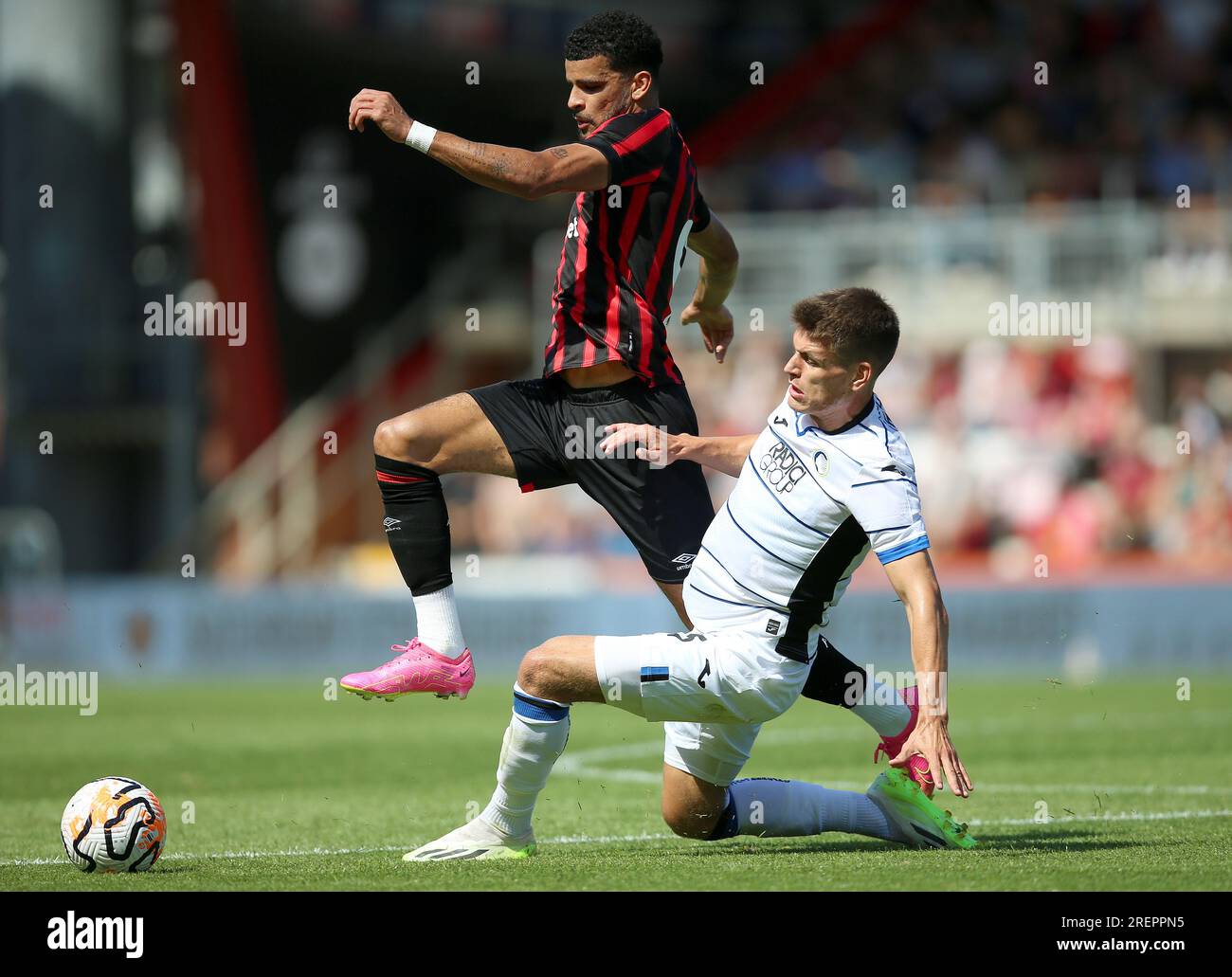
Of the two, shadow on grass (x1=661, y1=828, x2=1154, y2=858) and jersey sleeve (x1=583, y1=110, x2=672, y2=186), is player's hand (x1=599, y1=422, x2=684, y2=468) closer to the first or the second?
jersey sleeve (x1=583, y1=110, x2=672, y2=186)

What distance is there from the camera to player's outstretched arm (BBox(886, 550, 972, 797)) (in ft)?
17.8

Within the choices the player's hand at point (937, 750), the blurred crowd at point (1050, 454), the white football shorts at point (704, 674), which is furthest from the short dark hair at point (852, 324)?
the blurred crowd at point (1050, 454)

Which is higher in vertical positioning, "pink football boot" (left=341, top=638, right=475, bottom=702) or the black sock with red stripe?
the black sock with red stripe

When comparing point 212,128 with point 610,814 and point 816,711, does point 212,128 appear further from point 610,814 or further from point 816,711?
point 610,814

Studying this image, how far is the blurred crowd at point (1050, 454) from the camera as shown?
17.2 meters

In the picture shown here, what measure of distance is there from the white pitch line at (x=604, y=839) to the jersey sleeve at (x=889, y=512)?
1.92 metres

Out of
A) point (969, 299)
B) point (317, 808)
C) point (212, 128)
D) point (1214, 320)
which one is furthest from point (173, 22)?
point (317, 808)

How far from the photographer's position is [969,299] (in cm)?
1928

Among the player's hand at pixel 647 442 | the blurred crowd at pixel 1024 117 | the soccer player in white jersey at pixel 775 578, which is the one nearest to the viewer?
the soccer player in white jersey at pixel 775 578

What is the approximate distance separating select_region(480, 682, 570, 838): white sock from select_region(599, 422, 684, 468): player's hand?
0.97 m

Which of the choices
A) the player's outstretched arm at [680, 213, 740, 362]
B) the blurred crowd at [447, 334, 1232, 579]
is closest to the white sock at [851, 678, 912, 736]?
the player's outstretched arm at [680, 213, 740, 362]

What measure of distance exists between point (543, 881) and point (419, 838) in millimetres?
1595

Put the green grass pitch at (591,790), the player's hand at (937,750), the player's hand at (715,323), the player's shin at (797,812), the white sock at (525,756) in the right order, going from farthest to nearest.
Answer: the player's hand at (715,323) → the player's shin at (797,812) → the white sock at (525,756) → the green grass pitch at (591,790) → the player's hand at (937,750)

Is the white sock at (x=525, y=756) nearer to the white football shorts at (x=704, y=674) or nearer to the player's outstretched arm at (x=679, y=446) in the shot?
the white football shorts at (x=704, y=674)
